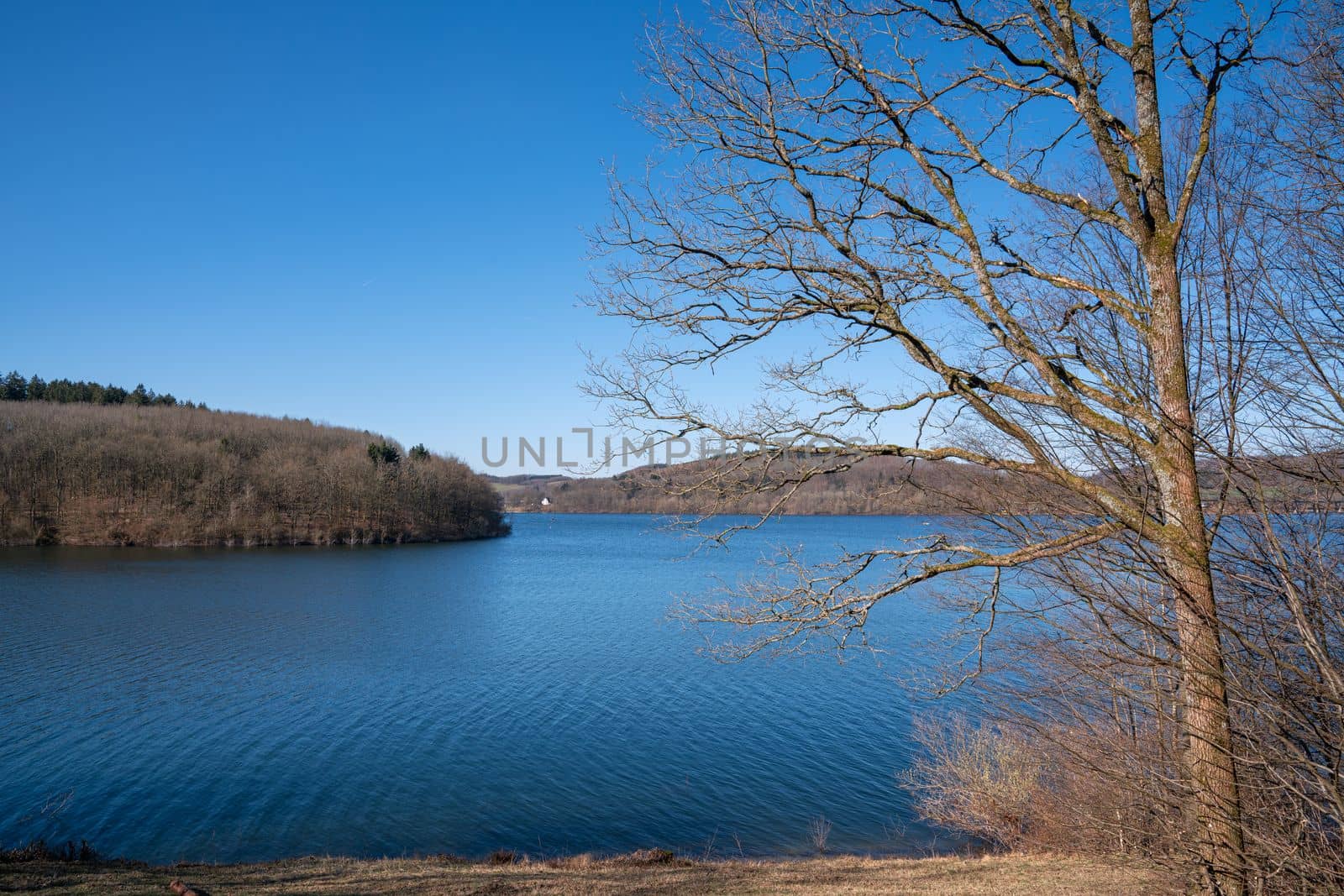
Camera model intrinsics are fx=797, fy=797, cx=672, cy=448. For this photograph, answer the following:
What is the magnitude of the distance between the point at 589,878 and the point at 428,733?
9339mm

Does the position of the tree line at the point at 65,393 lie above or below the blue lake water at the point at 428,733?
above

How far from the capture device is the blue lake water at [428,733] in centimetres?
1294

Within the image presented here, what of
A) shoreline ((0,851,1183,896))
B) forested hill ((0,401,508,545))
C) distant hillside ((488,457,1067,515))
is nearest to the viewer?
distant hillside ((488,457,1067,515))

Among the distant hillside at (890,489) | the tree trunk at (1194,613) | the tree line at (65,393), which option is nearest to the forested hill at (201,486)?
the tree line at (65,393)

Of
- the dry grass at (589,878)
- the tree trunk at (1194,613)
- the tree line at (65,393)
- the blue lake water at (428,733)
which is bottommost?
the blue lake water at (428,733)

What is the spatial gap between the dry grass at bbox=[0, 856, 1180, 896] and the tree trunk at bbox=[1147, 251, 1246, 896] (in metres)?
4.30

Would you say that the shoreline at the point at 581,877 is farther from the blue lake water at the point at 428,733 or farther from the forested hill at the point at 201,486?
the forested hill at the point at 201,486

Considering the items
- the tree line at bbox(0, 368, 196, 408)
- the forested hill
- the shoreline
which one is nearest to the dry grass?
the shoreline

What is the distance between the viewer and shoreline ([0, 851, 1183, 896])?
8.31m

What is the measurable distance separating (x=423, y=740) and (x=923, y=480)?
14.4 metres

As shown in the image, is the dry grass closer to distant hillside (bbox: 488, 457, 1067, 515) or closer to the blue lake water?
the blue lake water

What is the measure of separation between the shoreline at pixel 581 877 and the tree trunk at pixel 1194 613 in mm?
4166

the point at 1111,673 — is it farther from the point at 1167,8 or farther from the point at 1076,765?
the point at 1167,8

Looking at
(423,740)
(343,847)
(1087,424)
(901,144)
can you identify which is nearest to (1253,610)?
(1087,424)
